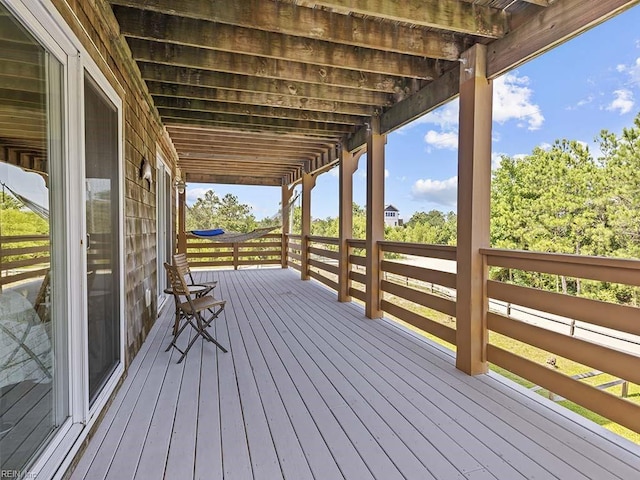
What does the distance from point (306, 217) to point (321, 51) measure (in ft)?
14.8

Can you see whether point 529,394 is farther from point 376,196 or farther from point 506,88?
point 506,88

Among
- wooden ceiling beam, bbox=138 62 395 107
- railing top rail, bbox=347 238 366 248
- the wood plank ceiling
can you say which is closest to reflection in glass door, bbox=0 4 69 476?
the wood plank ceiling

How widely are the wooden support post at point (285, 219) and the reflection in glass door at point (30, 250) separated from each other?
259 inches

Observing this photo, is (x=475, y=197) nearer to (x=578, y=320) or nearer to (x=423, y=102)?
(x=578, y=320)

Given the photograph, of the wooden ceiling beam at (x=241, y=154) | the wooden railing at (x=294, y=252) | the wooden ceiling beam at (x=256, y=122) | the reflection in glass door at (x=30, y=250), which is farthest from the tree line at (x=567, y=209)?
the reflection in glass door at (x=30, y=250)

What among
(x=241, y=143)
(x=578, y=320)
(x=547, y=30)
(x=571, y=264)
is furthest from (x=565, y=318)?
(x=241, y=143)

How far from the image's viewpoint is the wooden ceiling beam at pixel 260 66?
8.50ft

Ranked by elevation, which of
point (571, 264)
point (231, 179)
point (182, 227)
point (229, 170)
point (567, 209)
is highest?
point (229, 170)

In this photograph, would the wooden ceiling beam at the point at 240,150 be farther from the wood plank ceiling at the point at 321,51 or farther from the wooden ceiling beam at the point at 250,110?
the wooden ceiling beam at the point at 250,110

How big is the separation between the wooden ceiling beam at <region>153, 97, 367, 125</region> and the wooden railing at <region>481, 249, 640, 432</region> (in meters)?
2.46

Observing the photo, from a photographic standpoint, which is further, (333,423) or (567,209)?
(567,209)

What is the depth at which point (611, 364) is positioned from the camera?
1.64m

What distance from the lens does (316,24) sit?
221 centimetres

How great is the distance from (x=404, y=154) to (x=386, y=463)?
93.9ft
